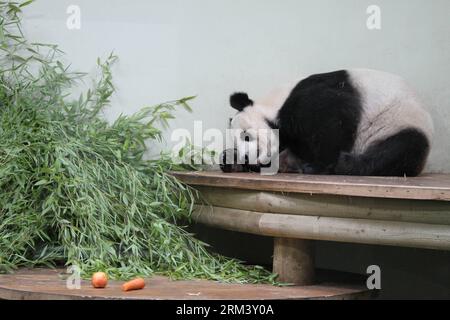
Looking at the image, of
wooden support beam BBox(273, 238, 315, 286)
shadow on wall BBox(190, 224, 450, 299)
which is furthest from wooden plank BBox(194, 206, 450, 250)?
shadow on wall BBox(190, 224, 450, 299)

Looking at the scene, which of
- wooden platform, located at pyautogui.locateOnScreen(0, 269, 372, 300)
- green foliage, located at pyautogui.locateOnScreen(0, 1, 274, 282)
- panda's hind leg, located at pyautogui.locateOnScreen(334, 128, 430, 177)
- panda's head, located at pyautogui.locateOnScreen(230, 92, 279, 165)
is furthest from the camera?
panda's head, located at pyautogui.locateOnScreen(230, 92, 279, 165)

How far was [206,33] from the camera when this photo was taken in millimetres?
4777

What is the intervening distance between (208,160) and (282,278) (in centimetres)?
113

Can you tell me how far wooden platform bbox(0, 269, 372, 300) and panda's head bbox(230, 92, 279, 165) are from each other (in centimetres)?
91

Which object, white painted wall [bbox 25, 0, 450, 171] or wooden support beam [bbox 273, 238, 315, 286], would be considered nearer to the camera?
wooden support beam [bbox 273, 238, 315, 286]

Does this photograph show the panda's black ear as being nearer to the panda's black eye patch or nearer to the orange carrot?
the panda's black eye patch

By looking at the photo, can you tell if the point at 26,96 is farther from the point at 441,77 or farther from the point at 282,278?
the point at 441,77

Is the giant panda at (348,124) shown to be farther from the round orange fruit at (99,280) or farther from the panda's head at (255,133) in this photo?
the round orange fruit at (99,280)

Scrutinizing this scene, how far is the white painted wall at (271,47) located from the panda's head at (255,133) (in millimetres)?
339

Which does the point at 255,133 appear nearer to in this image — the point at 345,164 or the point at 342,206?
the point at 345,164

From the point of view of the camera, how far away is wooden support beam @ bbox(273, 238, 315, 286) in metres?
3.80

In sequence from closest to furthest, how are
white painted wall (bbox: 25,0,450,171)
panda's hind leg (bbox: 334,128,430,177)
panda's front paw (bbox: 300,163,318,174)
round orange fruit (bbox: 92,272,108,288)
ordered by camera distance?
round orange fruit (bbox: 92,272,108,288), panda's hind leg (bbox: 334,128,430,177), panda's front paw (bbox: 300,163,318,174), white painted wall (bbox: 25,0,450,171)
